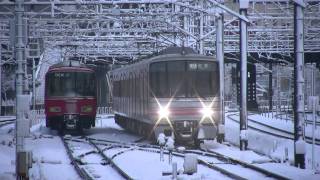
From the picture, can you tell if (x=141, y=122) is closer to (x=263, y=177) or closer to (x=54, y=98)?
(x=54, y=98)

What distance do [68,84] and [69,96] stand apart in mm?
566

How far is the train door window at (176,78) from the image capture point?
2277cm

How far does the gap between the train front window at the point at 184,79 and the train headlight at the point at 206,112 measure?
0.47 meters

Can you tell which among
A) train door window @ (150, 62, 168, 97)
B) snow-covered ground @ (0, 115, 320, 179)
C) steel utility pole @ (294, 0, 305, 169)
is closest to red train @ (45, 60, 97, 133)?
snow-covered ground @ (0, 115, 320, 179)

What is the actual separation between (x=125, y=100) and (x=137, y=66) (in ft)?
14.1

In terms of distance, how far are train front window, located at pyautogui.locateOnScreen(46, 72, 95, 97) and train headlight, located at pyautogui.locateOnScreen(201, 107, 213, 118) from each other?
8871 millimetres

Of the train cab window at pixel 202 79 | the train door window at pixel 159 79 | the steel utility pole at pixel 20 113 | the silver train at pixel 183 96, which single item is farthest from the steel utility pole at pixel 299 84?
the train door window at pixel 159 79

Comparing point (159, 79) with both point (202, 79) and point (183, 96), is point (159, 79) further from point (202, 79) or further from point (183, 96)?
point (202, 79)

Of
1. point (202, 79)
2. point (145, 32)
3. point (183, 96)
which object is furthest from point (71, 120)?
point (145, 32)

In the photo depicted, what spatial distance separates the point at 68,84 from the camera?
1183 inches

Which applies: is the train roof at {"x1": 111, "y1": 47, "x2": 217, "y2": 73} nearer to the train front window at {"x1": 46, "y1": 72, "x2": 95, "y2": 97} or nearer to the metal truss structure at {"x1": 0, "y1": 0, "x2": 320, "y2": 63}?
the train front window at {"x1": 46, "y1": 72, "x2": 95, "y2": 97}

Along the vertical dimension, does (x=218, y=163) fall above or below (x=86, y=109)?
below

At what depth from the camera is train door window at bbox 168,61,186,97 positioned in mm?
22766

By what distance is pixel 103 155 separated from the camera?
20.0 metres
